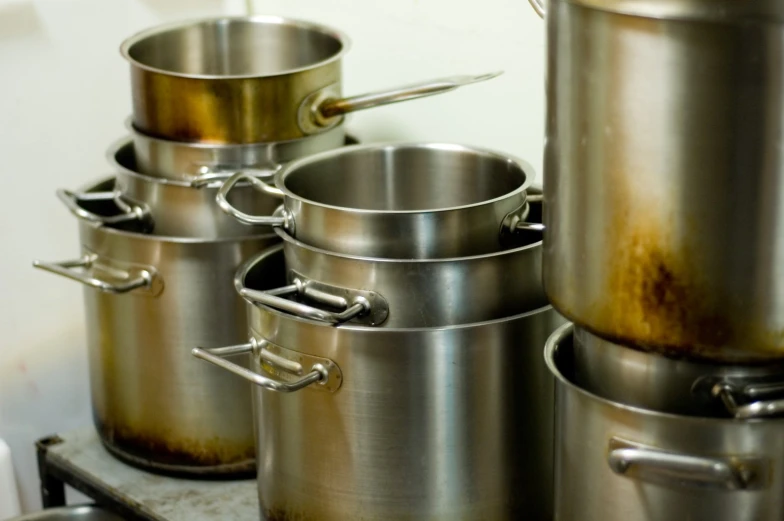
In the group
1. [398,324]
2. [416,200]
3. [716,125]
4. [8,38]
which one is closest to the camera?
[716,125]

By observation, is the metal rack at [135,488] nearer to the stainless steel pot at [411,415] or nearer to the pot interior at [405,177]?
the stainless steel pot at [411,415]

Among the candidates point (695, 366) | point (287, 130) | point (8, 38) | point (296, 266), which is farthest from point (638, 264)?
point (8, 38)

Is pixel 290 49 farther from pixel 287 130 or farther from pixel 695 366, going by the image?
pixel 695 366

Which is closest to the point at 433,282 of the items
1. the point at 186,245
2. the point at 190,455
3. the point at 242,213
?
the point at 242,213

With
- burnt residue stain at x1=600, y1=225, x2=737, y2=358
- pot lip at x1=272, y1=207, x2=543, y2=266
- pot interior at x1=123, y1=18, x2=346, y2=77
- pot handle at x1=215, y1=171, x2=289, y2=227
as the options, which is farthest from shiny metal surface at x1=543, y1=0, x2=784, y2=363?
pot interior at x1=123, y1=18, x2=346, y2=77

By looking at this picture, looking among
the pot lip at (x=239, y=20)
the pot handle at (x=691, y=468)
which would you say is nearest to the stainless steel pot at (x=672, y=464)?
the pot handle at (x=691, y=468)

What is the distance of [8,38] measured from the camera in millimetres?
1662

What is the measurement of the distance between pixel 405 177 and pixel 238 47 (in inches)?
16.7

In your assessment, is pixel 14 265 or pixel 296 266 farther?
pixel 14 265

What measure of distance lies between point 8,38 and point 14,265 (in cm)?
32

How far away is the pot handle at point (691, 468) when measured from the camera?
893 millimetres

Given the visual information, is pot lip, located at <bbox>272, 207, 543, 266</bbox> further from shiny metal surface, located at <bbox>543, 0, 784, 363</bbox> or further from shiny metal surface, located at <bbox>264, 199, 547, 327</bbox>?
shiny metal surface, located at <bbox>543, 0, 784, 363</bbox>

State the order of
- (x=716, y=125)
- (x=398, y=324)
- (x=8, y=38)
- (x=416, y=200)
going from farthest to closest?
(x=8, y=38), (x=416, y=200), (x=398, y=324), (x=716, y=125)

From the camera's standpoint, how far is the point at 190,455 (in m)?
1.47
